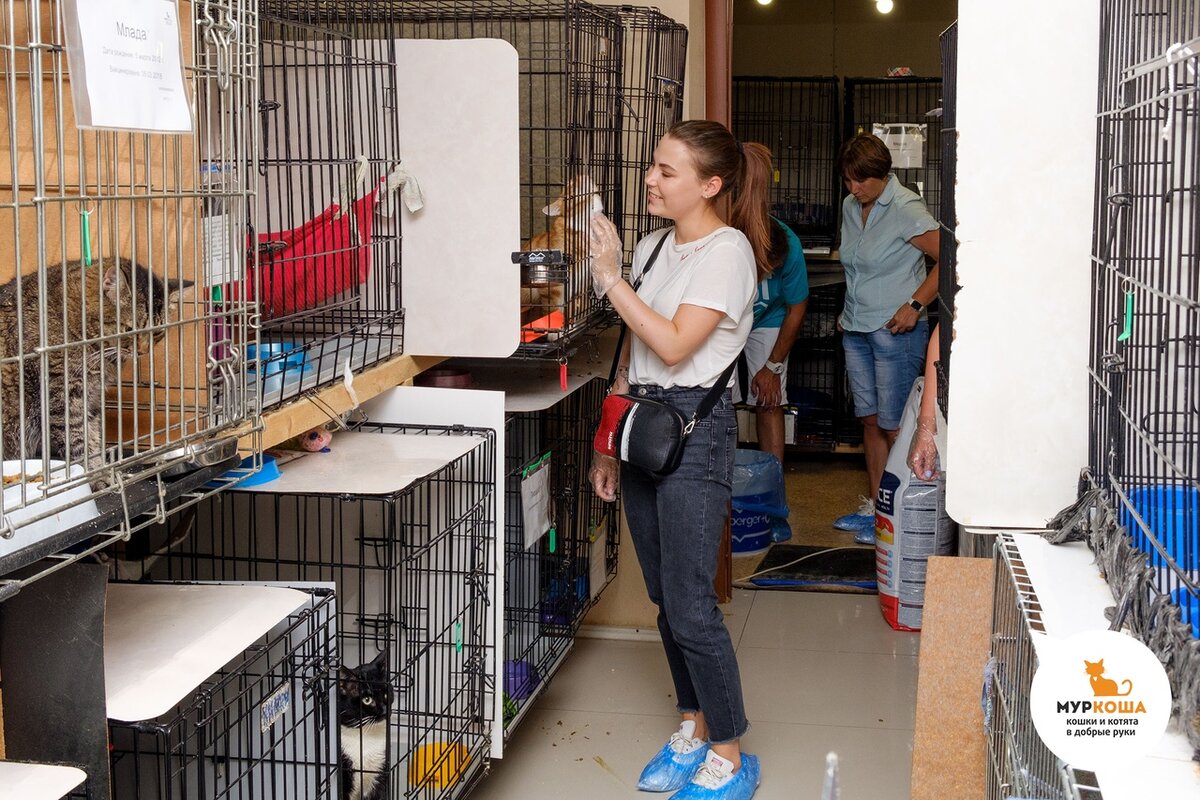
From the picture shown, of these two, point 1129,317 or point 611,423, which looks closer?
point 1129,317

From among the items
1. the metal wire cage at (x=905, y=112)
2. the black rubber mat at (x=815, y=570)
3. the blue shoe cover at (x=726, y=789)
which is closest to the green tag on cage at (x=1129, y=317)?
the blue shoe cover at (x=726, y=789)

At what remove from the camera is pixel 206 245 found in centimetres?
160

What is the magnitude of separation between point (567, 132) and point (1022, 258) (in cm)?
123

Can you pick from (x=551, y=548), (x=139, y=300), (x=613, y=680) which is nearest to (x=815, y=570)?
(x=613, y=680)

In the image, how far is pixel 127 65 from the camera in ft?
4.29

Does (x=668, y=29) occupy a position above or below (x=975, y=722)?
above

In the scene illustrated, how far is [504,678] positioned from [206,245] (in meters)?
1.47

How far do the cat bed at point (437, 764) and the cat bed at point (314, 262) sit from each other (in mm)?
867

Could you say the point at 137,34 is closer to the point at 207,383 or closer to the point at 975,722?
the point at 207,383

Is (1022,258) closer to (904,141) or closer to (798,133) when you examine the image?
(904,141)

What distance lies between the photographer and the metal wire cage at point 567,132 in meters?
2.69

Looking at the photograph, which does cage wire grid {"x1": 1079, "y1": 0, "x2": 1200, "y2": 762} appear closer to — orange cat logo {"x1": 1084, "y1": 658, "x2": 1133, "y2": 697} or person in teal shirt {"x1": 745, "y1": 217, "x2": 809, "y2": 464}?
orange cat logo {"x1": 1084, "y1": 658, "x2": 1133, "y2": 697}

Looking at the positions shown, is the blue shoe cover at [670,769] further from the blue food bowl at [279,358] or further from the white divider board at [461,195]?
the blue food bowl at [279,358]

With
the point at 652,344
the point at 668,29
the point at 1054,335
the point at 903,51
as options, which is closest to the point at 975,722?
the point at 1054,335
